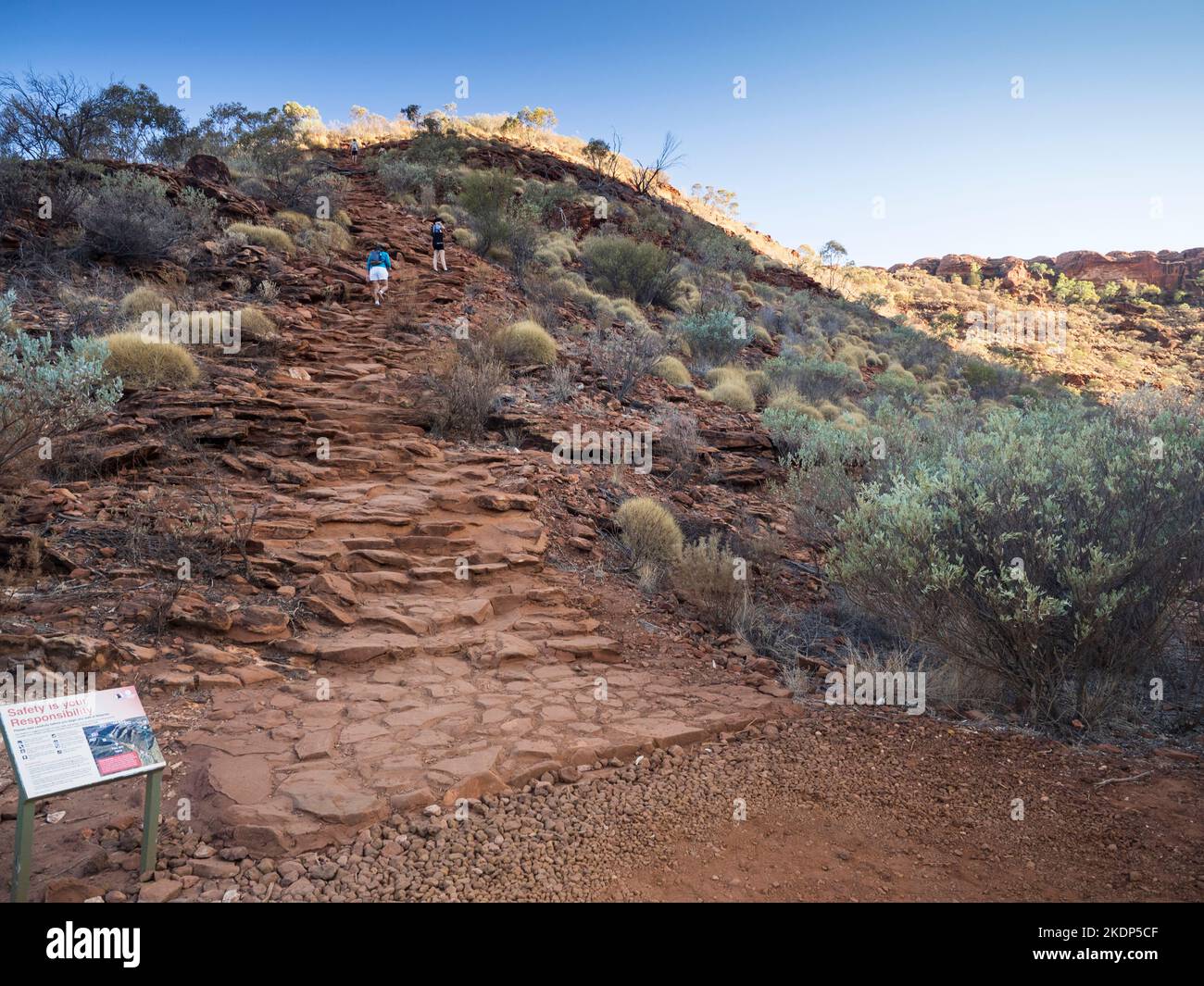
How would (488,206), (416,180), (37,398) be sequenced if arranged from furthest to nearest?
(416,180), (488,206), (37,398)

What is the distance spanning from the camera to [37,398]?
558 cm

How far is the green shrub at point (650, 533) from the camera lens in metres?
7.00

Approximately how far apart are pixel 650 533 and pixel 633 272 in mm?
13135

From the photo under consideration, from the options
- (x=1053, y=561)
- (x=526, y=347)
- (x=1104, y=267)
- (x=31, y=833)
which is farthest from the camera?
(x=1104, y=267)

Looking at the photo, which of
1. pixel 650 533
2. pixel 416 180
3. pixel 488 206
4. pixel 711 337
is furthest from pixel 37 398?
pixel 416 180

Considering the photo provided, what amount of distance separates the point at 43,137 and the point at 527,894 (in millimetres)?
19210

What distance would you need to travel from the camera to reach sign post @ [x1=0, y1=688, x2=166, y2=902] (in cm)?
250

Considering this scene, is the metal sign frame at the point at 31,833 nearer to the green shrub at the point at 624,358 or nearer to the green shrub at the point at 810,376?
the green shrub at the point at 624,358

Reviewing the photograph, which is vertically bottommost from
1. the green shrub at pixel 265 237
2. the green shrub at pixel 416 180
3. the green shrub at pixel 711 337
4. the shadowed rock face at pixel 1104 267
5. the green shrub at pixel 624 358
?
the green shrub at pixel 624 358

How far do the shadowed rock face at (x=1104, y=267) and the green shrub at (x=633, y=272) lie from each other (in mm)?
32189

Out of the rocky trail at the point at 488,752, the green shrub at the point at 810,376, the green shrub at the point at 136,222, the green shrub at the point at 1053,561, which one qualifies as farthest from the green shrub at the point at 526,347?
the green shrub at the point at 1053,561

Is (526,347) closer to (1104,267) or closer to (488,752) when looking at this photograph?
(488,752)

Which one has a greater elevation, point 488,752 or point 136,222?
point 136,222

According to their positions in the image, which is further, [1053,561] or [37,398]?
[37,398]
